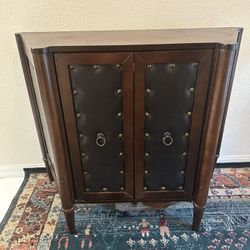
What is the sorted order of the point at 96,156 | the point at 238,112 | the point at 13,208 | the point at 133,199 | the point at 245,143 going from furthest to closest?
the point at 245,143, the point at 238,112, the point at 13,208, the point at 133,199, the point at 96,156

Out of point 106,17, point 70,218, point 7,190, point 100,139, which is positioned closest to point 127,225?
point 70,218

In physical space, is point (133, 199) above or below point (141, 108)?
below

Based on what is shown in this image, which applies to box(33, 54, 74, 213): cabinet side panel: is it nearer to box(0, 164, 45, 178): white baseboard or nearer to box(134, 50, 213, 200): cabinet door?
box(134, 50, 213, 200): cabinet door

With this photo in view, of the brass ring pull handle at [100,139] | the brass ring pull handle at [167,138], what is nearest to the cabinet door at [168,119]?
the brass ring pull handle at [167,138]

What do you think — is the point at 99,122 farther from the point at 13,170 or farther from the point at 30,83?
the point at 13,170

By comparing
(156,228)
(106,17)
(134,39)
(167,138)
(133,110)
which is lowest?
(156,228)

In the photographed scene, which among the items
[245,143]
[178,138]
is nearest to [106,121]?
[178,138]

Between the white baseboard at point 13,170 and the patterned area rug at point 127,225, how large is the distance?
0.19 m

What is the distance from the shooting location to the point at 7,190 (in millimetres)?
1558

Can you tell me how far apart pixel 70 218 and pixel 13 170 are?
705 mm

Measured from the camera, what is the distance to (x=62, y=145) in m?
0.96

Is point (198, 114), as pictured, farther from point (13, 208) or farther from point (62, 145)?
point (13, 208)

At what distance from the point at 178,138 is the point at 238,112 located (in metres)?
0.76

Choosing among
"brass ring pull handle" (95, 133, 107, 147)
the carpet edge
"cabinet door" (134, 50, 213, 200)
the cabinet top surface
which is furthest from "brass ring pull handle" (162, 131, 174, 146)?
the carpet edge
